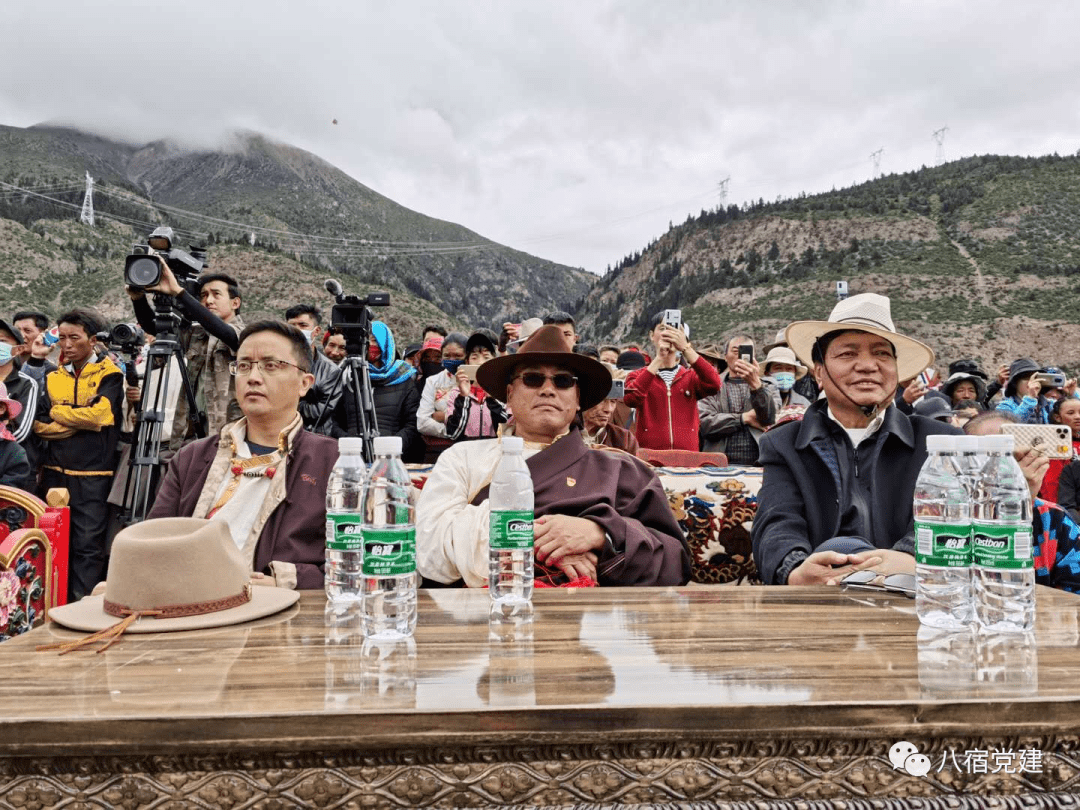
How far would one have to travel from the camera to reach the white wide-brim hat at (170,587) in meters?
1.41

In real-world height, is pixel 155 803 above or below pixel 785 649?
below

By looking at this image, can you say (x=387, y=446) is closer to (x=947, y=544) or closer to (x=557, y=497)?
(x=557, y=497)

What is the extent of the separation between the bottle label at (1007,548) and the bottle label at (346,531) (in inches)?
48.6

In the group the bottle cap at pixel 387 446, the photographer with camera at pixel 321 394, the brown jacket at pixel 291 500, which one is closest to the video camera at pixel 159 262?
the photographer with camera at pixel 321 394

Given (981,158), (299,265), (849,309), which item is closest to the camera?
(849,309)

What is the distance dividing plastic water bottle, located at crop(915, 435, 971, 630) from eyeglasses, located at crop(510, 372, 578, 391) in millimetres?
1124

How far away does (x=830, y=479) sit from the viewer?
2365 mm

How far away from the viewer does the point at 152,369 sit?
11.5 feet

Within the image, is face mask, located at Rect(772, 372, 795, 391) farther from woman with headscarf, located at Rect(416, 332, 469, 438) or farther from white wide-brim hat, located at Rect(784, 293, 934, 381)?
white wide-brim hat, located at Rect(784, 293, 934, 381)

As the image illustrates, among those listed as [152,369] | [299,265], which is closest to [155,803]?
[152,369]

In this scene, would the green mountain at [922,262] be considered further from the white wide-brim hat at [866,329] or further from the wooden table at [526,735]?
the wooden table at [526,735]

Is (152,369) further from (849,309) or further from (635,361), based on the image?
(635,361)

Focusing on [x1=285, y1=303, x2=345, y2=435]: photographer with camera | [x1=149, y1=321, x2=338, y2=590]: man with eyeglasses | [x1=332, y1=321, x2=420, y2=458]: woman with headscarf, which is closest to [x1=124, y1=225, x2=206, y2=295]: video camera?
[x1=285, y1=303, x2=345, y2=435]: photographer with camera

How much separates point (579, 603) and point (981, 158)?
207 feet
